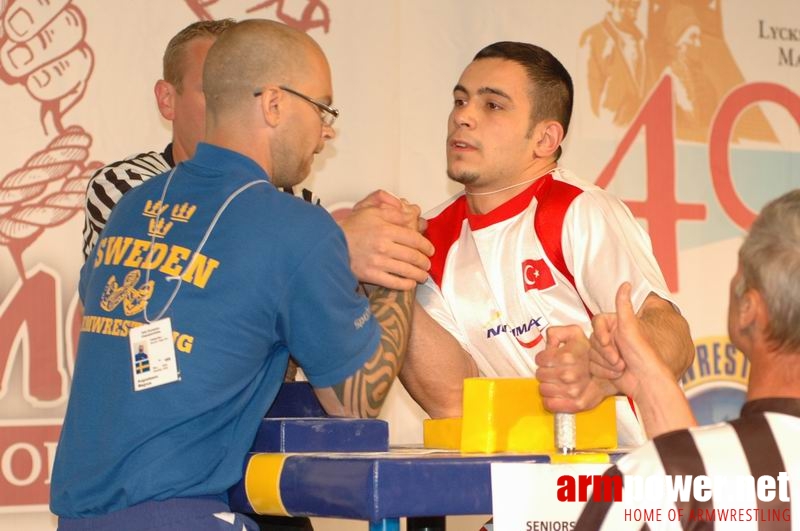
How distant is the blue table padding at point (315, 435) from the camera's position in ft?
6.61

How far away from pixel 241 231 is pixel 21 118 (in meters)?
1.96

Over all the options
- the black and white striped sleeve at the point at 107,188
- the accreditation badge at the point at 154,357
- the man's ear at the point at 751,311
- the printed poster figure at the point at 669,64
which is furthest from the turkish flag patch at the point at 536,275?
the printed poster figure at the point at 669,64

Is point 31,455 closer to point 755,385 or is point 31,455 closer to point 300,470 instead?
point 300,470

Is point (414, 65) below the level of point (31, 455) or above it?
above

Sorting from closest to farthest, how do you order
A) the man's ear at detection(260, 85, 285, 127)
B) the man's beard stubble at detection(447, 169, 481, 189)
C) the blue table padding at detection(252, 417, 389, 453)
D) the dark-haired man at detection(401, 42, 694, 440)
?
the blue table padding at detection(252, 417, 389, 453) → the man's ear at detection(260, 85, 285, 127) → the dark-haired man at detection(401, 42, 694, 440) → the man's beard stubble at detection(447, 169, 481, 189)

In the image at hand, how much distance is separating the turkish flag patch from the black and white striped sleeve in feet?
3.29

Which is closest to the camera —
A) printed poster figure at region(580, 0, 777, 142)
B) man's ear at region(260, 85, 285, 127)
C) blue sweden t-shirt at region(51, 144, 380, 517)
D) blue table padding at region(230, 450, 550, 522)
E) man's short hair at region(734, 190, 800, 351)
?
man's short hair at region(734, 190, 800, 351)

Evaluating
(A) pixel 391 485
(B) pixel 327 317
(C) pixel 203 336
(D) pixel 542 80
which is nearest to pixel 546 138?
(D) pixel 542 80

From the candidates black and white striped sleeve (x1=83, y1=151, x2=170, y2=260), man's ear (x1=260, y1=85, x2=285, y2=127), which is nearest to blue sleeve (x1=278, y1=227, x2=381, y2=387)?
man's ear (x1=260, y1=85, x2=285, y2=127)

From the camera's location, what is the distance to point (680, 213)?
14.9 ft

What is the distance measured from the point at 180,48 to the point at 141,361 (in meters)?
1.37

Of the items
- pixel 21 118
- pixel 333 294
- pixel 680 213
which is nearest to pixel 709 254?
pixel 680 213

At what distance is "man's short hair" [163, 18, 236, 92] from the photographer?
9.91 feet

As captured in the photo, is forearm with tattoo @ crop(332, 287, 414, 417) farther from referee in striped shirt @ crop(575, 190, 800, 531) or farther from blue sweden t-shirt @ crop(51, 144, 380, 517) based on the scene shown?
referee in striped shirt @ crop(575, 190, 800, 531)
